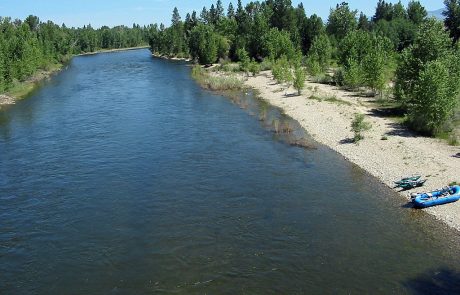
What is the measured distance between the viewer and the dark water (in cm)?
2411

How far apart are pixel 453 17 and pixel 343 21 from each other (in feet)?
113

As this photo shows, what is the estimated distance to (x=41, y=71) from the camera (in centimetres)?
12825

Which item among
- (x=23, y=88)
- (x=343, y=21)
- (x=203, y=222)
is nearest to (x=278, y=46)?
(x=343, y=21)

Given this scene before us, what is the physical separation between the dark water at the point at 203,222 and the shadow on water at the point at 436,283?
0.09 meters

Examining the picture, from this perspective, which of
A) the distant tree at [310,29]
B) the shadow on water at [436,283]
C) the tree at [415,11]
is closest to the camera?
the shadow on water at [436,283]

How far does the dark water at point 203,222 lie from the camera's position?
24109mm

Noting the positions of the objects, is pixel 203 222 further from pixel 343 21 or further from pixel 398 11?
pixel 398 11

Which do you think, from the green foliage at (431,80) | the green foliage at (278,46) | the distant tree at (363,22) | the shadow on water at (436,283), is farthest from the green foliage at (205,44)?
the shadow on water at (436,283)

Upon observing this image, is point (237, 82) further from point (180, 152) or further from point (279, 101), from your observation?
point (180, 152)

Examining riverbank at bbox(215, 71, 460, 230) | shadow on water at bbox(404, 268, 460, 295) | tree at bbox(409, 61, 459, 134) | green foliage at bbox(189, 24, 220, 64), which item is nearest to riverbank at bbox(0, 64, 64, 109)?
green foliage at bbox(189, 24, 220, 64)

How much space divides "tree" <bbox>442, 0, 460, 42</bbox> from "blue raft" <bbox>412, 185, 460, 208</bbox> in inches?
3965

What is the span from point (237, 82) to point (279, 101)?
64.4ft

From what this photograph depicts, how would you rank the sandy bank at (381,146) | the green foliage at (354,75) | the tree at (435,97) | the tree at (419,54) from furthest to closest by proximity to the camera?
the green foliage at (354,75), the tree at (419,54), the tree at (435,97), the sandy bank at (381,146)

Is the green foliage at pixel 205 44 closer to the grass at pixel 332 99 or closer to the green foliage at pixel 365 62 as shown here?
the green foliage at pixel 365 62
